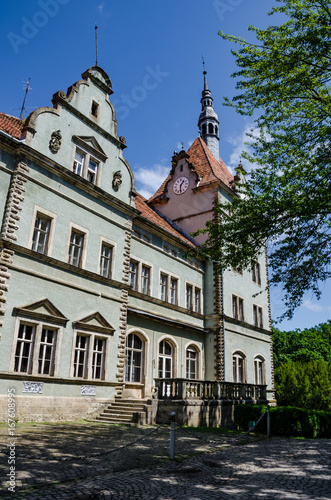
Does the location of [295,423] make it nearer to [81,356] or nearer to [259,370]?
[81,356]

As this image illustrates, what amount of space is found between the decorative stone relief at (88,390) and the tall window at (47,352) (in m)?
1.74

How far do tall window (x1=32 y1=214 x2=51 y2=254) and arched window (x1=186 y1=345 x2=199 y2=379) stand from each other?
12772 mm

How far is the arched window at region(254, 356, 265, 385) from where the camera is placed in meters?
29.7

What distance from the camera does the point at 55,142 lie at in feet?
56.1

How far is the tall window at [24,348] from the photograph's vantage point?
45.8ft

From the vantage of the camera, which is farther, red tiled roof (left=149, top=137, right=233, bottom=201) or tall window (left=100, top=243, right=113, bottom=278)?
red tiled roof (left=149, top=137, right=233, bottom=201)

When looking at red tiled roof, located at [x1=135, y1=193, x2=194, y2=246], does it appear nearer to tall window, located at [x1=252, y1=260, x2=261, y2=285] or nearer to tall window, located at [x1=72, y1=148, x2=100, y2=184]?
tall window, located at [x1=72, y1=148, x2=100, y2=184]

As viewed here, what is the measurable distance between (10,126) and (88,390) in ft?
41.0

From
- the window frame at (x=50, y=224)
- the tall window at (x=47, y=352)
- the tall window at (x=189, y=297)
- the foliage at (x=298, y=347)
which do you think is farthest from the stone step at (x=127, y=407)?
the foliage at (x=298, y=347)

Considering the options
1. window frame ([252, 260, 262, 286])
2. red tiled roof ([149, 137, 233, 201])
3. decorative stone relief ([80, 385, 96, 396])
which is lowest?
decorative stone relief ([80, 385, 96, 396])

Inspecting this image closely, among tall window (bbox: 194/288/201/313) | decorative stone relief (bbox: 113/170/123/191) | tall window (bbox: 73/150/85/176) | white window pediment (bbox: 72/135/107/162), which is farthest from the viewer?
tall window (bbox: 194/288/201/313)

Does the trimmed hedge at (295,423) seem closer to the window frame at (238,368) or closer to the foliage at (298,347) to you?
the window frame at (238,368)

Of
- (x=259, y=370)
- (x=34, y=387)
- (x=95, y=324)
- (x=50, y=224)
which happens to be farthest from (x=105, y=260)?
(x=259, y=370)

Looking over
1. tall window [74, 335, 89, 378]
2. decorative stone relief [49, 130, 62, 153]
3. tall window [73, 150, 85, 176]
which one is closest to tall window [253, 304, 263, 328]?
tall window [74, 335, 89, 378]
